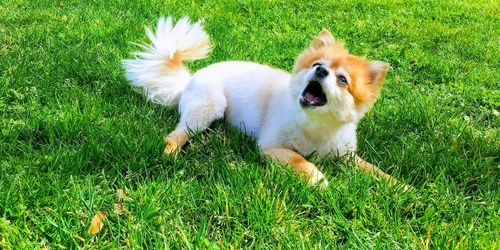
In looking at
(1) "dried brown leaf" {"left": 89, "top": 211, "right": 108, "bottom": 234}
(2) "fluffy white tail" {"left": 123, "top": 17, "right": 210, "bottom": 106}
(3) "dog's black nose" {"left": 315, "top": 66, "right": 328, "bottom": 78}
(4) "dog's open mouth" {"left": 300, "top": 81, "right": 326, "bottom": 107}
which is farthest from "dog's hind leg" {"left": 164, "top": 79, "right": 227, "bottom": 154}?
(1) "dried brown leaf" {"left": 89, "top": 211, "right": 108, "bottom": 234}

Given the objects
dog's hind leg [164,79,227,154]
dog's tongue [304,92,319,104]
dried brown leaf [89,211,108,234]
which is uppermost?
dog's tongue [304,92,319,104]

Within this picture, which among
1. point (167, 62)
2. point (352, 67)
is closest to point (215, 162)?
point (352, 67)

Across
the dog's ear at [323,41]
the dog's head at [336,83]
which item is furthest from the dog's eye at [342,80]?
the dog's ear at [323,41]

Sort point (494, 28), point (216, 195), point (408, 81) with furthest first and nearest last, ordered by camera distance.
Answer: point (494, 28) < point (408, 81) < point (216, 195)

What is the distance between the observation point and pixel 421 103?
12.9ft

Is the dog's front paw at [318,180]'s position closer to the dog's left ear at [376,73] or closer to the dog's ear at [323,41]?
the dog's left ear at [376,73]

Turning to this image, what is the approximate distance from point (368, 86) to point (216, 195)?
1197mm

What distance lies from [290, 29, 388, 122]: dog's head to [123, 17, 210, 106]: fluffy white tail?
106 cm

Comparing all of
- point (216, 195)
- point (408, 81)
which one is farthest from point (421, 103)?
point (216, 195)

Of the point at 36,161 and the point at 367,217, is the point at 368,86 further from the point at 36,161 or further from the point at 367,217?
the point at 36,161

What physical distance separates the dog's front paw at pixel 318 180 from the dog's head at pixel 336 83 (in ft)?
1.39

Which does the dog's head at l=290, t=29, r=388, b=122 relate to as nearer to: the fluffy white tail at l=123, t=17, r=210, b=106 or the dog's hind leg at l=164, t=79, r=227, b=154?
the dog's hind leg at l=164, t=79, r=227, b=154

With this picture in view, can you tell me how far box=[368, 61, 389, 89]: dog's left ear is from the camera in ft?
10.1

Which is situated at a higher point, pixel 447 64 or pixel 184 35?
pixel 184 35
